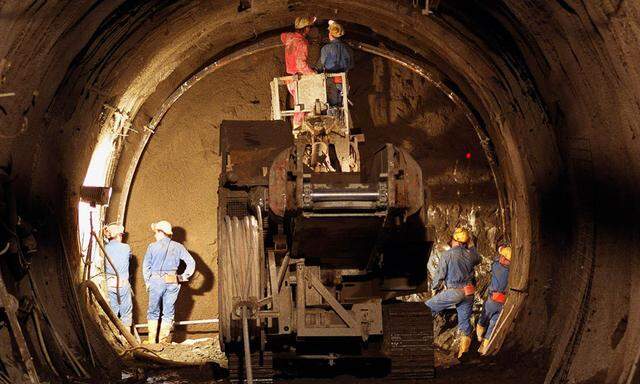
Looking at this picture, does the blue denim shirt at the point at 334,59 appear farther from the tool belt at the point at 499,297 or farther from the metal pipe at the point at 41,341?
the metal pipe at the point at 41,341

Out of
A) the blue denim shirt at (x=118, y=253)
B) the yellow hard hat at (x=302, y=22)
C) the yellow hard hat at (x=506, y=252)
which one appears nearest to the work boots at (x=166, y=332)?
the blue denim shirt at (x=118, y=253)

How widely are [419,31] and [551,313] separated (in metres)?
4.43

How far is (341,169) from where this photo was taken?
11.9 meters

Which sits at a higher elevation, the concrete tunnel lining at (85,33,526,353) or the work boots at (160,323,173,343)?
the concrete tunnel lining at (85,33,526,353)

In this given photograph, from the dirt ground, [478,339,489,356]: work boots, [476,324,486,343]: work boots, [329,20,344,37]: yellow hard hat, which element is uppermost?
[329,20,344,37]: yellow hard hat

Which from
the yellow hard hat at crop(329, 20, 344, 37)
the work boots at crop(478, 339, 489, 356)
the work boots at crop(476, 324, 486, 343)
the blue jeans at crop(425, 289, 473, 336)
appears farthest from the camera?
the yellow hard hat at crop(329, 20, 344, 37)

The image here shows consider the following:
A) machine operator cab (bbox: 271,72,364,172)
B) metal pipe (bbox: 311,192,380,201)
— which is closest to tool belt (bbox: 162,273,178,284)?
machine operator cab (bbox: 271,72,364,172)

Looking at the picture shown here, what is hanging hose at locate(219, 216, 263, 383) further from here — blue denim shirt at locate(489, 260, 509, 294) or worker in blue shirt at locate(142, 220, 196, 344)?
blue denim shirt at locate(489, 260, 509, 294)

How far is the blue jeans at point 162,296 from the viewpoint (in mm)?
12984

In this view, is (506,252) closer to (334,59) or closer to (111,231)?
(334,59)

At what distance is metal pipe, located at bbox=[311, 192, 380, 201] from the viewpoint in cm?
734

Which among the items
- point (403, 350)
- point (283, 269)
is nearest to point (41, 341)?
point (283, 269)

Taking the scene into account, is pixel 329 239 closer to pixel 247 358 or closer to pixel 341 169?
pixel 247 358

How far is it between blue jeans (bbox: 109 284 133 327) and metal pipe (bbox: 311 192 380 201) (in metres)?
6.40
